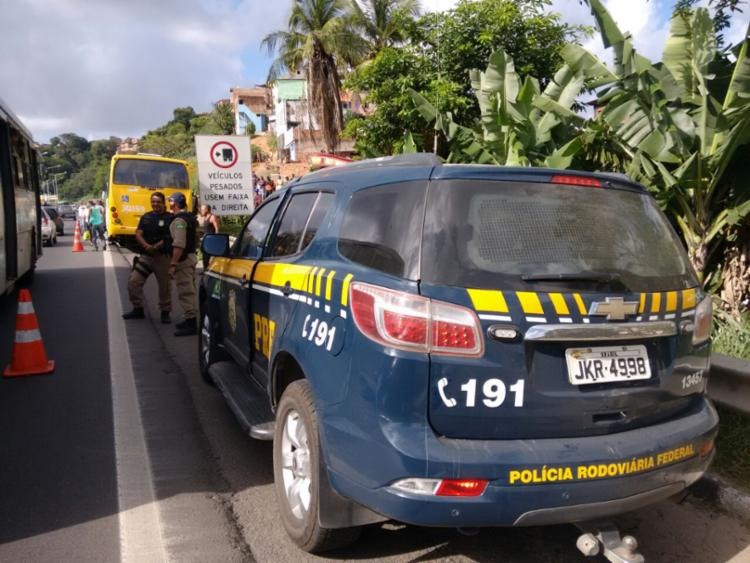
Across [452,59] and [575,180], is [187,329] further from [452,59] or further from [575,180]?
[452,59]

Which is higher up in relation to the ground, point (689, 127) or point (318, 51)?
point (318, 51)

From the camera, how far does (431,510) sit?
245cm

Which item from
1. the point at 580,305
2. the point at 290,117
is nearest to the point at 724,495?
the point at 580,305

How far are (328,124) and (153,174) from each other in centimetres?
945

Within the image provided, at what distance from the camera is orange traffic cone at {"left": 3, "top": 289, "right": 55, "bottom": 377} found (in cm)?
623

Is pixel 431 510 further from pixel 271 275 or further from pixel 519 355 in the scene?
pixel 271 275

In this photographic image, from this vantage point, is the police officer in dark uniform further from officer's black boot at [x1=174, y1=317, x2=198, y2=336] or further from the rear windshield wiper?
the rear windshield wiper

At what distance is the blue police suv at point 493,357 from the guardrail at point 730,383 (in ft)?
3.94

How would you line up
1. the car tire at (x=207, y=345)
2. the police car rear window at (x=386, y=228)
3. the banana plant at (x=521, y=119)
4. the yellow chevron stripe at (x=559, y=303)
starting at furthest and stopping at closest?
the banana plant at (x=521, y=119)
the car tire at (x=207, y=345)
the police car rear window at (x=386, y=228)
the yellow chevron stripe at (x=559, y=303)

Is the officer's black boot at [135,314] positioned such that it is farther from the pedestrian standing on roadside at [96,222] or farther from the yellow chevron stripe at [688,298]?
the pedestrian standing on roadside at [96,222]

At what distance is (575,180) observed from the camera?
294cm

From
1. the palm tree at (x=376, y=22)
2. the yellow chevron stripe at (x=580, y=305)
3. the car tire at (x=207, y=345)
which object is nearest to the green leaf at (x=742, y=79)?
the yellow chevron stripe at (x=580, y=305)

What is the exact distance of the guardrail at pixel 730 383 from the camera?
401cm

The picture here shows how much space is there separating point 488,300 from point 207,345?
393cm
